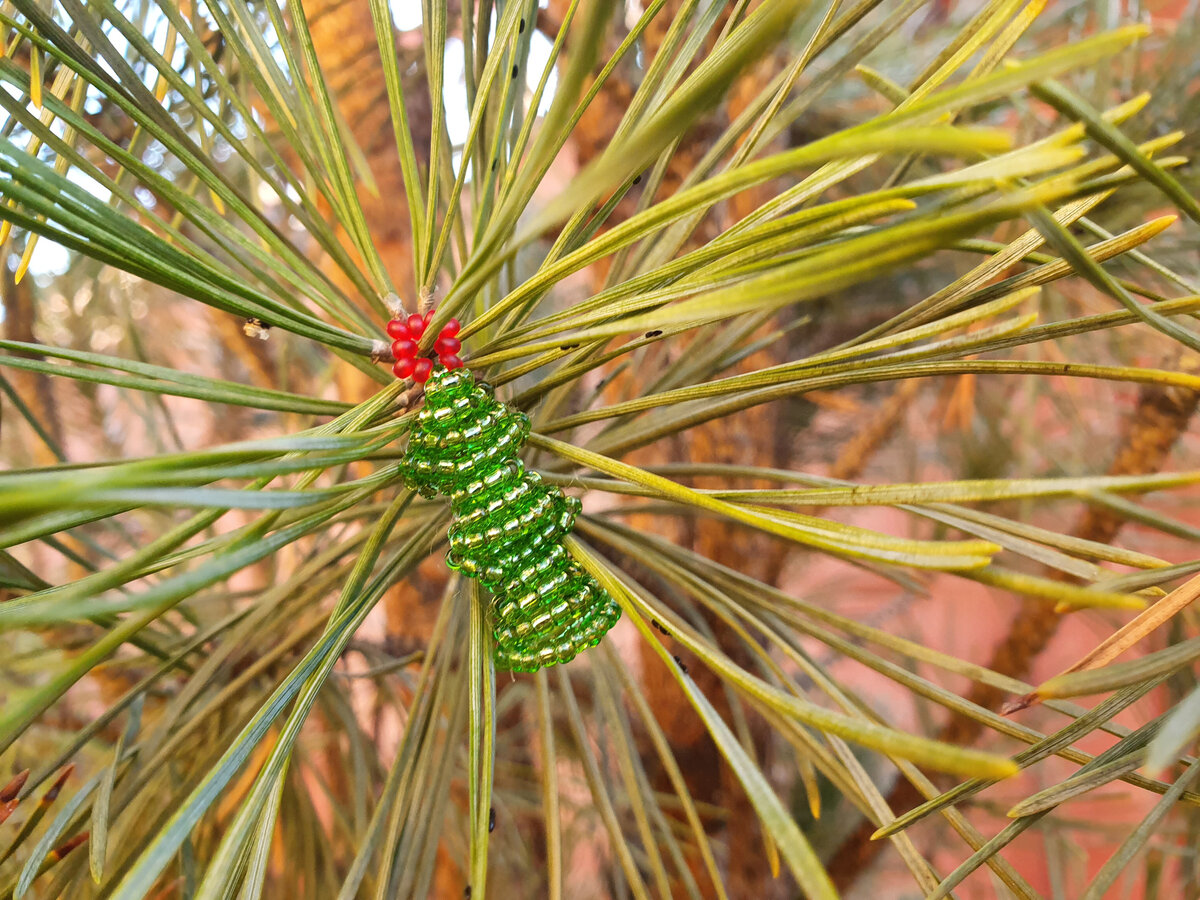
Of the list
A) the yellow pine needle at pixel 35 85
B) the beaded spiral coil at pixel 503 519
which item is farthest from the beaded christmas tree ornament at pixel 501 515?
the yellow pine needle at pixel 35 85

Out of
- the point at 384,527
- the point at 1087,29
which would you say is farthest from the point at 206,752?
the point at 1087,29


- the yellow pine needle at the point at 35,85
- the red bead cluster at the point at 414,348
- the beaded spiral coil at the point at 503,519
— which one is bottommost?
the beaded spiral coil at the point at 503,519

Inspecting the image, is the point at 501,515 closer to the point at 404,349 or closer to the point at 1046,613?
the point at 404,349

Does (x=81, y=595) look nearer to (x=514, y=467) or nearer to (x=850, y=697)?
(x=514, y=467)

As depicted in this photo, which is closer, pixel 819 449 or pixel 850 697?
pixel 850 697

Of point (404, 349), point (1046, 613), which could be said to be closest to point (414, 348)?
point (404, 349)

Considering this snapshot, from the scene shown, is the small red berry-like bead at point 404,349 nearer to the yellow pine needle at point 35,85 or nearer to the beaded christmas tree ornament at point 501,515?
the beaded christmas tree ornament at point 501,515

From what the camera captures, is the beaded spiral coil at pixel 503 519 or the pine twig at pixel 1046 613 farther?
the pine twig at pixel 1046 613

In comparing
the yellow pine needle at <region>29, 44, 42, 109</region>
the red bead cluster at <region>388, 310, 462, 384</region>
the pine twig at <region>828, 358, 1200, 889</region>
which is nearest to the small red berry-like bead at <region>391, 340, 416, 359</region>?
the red bead cluster at <region>388, 310, 462, 384</region>
